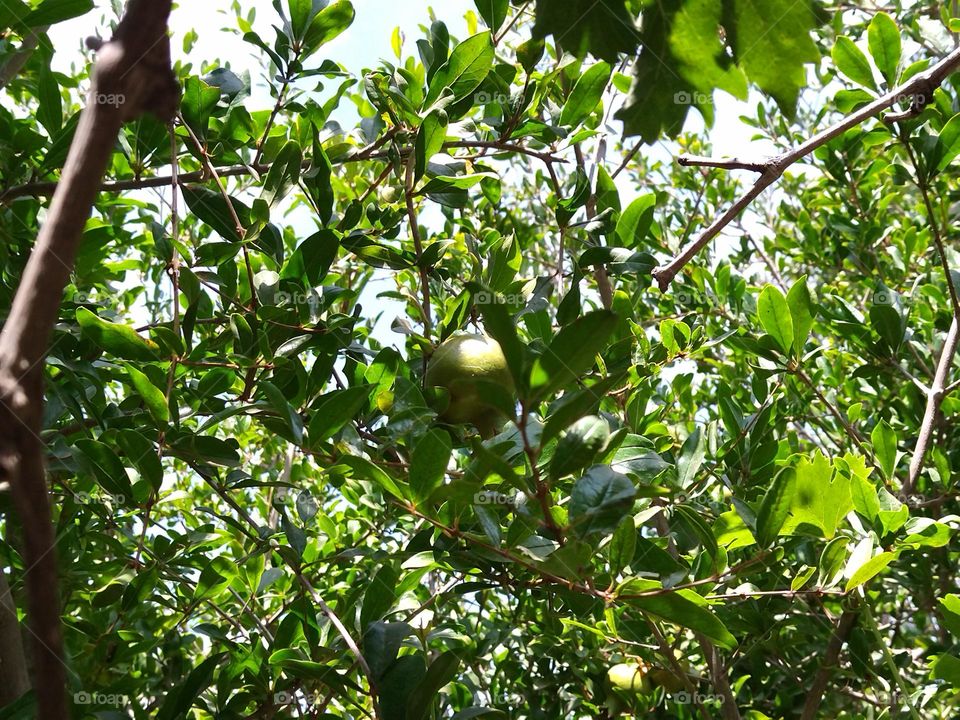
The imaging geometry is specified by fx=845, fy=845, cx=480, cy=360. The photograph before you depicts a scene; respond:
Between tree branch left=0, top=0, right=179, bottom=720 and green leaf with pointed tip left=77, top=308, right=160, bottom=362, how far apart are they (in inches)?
31.7

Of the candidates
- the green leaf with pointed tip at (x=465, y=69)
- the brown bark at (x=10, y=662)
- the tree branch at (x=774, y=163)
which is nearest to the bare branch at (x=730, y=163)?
the tree branch at (x=774, y=163)

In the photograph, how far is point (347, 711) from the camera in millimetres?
1659

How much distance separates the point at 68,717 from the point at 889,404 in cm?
232

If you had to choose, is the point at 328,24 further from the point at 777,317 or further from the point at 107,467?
the point at 777,317

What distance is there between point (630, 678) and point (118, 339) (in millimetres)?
1254

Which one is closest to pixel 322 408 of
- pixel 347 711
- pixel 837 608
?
pixel 347 711

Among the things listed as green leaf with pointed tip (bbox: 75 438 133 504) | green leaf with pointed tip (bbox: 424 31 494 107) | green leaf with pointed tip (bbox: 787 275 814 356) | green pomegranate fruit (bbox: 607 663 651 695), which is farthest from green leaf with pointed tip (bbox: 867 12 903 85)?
green leaf with pointed tip (bbox: 75 438 133 504)

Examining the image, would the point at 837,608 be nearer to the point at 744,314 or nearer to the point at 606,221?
the point at 744,314

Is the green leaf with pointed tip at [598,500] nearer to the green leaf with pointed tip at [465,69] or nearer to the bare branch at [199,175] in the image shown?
the green leaf with pointed tip at [465,69]

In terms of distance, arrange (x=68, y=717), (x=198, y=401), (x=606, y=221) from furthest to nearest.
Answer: (x=606, y=221) → (x=198, y=401) → (x=68, y=717)

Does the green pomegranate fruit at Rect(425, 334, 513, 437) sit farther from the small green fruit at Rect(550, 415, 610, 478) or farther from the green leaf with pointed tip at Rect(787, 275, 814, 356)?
the green leaf with pointed tip at Rect(787, 275, 814, 356)

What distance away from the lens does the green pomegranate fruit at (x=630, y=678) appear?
1809 millimetres

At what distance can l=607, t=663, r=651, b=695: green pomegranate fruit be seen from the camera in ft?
5.93

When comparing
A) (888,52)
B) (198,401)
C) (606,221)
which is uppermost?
(888,52)
